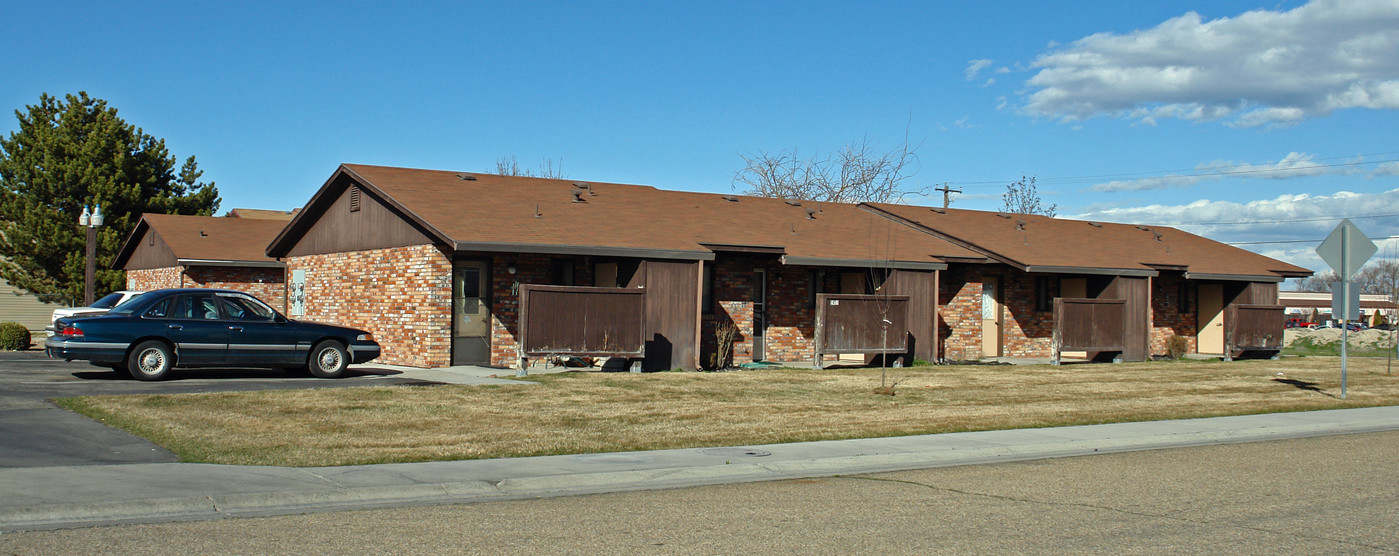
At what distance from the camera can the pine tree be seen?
40969 mm

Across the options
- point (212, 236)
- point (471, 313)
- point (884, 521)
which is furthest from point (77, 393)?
point (212, 236)

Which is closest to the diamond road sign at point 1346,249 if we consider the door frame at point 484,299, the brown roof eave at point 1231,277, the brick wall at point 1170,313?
the brown roof eave at point 1231,277

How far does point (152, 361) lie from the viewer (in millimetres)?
17797

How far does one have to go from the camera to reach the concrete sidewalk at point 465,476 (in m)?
8.22

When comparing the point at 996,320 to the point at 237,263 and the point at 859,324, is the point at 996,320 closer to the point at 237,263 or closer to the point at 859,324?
the point at 859,324

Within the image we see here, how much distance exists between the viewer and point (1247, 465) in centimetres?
1164

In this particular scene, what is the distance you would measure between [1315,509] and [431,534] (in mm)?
6803

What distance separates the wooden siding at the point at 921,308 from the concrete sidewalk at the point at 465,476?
11668mm

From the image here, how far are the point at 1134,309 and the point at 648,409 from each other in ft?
60.7

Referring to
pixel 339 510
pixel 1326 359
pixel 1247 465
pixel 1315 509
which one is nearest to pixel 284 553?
pixel 339 510

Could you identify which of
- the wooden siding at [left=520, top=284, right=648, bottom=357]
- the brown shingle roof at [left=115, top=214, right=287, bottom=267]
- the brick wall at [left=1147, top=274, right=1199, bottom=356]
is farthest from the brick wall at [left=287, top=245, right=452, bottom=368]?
the brick wall at [left=1147, top=274, right=1199, bottom=356]

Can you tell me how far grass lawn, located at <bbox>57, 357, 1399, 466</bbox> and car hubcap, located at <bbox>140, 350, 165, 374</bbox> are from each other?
9.65 feet

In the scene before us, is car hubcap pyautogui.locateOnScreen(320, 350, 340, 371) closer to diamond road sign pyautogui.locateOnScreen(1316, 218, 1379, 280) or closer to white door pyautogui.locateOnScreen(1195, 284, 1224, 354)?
diamond road sign pyautogui.locateOnScreen(1316, 218, 1379, 280)

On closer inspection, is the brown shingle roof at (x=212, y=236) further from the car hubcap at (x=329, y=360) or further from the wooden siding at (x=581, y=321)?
the wooden siding at (x=581, y=321)
